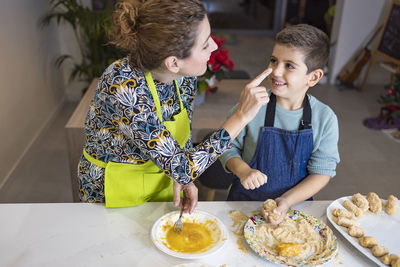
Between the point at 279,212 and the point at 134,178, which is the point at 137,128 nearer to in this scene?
the point at 134,178

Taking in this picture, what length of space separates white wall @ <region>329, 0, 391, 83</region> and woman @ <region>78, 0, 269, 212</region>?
3.99 metres

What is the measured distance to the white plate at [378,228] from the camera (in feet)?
3.87

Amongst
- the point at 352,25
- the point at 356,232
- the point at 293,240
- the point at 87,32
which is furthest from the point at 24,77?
the point at 352,25

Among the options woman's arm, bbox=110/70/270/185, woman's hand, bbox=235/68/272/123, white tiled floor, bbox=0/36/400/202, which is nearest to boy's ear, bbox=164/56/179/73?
woman's arm, bbox=110/70/270/185

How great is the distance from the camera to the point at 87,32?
3650 millimetres

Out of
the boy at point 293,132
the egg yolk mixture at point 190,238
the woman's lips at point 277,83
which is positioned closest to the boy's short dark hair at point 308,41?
the boy at point 293,132

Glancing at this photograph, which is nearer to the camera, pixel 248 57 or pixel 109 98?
pixel 109 98

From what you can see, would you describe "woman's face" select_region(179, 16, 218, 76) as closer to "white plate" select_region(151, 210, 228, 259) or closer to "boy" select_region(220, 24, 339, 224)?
"boy" select_region(220, 24, 339, 224)

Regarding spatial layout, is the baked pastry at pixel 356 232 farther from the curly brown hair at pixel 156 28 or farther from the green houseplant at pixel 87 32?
the green houseplant at pixel 87 32

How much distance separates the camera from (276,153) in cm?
153

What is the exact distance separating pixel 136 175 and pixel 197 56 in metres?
0.46

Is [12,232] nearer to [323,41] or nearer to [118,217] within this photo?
[118,217]

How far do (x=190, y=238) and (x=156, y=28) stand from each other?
620mm


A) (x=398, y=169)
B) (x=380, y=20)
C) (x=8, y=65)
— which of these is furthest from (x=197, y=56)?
(x=380, y=20)
